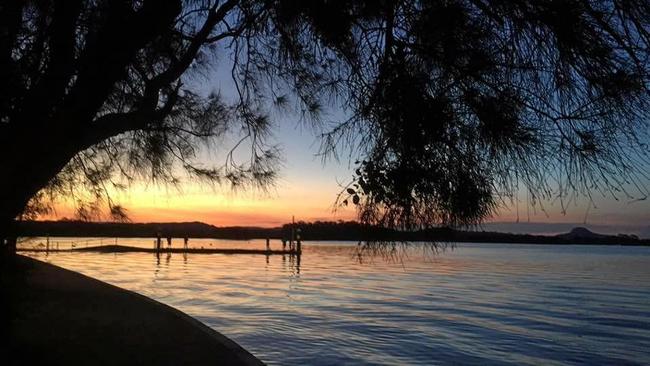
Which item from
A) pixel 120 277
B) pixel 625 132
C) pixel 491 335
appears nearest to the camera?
pixel 625 132

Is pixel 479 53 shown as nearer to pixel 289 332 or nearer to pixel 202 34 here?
pixel 202 34

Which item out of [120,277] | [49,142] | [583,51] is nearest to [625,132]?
[583,51]

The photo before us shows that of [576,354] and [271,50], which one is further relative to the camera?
[576,354]

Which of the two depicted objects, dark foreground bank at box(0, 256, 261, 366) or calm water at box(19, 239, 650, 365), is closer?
dark foreground bank at box(0, 256, 261, 366)

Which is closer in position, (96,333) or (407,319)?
(96,333)

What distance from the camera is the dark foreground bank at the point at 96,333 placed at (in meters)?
4.80

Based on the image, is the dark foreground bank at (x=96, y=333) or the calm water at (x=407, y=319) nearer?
the dark foreground bank at (x=96, y=333)

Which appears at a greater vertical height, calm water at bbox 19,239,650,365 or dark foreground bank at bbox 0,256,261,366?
dark foreground bank at bbox 0,256,261,366

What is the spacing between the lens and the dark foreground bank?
4.80 m

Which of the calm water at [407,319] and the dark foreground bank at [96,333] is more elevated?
the dark foreground bank at [96,333]

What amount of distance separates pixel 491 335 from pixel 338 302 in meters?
6.83

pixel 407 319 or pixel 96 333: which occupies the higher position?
pixel 96 333

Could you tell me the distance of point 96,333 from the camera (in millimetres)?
7512

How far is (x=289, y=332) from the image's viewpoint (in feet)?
46.2
